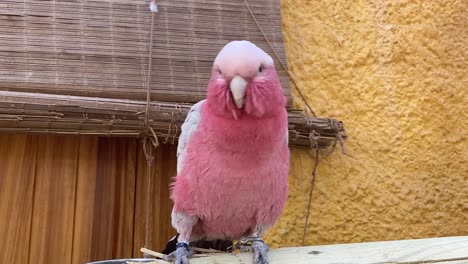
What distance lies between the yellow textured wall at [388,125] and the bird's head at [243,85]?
2.43 ft

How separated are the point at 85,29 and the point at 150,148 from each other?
494 millimetres

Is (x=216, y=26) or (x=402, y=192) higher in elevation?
(x=216, y=26)

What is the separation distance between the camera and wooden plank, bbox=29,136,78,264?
72.7 inches

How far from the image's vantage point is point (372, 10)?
2.13 meters

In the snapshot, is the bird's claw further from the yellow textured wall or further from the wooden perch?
the yellow textured wall

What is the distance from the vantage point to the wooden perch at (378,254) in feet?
4.17

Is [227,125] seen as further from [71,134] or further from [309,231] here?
[309,231]

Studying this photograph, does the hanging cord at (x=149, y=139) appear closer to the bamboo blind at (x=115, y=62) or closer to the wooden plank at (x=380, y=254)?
the bamboo blind at (x=115, y=62)

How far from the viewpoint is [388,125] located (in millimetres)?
2037

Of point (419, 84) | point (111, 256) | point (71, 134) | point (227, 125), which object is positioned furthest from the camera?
point (419, 84)

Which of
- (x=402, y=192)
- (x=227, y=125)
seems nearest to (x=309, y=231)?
(x=402, y=192)

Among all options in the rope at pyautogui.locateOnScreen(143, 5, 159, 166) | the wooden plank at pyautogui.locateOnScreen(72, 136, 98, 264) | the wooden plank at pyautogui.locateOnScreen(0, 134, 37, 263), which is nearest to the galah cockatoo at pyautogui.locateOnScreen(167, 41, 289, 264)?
the rope at pyautogui.locateOnScreen(143, 5, 159, 166)

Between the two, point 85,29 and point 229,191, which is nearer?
point 229,191

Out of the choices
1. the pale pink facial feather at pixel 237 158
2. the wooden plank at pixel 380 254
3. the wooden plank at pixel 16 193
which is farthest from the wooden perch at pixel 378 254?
the wooden plank at pixel 16 193
